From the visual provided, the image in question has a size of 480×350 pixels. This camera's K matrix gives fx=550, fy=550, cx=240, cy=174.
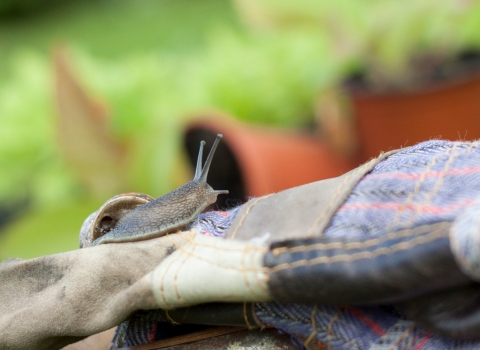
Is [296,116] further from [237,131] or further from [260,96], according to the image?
[237,131]

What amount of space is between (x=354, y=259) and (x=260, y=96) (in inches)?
79.4

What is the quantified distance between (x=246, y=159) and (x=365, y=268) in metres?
1.26

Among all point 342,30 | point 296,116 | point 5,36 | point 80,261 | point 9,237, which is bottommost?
point 9,237

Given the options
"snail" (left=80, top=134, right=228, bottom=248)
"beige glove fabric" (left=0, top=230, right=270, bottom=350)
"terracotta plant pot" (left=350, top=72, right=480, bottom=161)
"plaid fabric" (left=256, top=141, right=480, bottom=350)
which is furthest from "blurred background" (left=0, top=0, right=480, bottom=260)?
"plaid fabric" (left=256, top=141, right=480, bottom=350)

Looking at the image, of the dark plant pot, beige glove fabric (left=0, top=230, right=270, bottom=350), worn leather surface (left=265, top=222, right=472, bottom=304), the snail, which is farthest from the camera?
the dark plant pot

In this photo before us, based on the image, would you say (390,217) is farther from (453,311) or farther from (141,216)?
(141,216)

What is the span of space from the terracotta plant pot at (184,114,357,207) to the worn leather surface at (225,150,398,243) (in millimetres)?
923

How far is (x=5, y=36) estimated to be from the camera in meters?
6.08

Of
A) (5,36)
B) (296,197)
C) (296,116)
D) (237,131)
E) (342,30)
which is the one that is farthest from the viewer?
(5,36)

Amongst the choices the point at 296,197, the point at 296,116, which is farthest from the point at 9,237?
the point at 296,197

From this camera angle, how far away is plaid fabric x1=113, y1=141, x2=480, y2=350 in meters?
0.59

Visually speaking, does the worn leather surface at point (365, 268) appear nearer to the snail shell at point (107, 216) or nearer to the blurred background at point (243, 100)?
the snail shell at point (107, 216)

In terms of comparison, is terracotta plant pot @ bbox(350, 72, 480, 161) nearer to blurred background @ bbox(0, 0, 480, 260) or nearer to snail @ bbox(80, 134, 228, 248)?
blurred background @ bbox(0, 0, 480, 260)

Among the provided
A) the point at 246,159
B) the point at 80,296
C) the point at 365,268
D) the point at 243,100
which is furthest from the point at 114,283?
the point at 243,100
